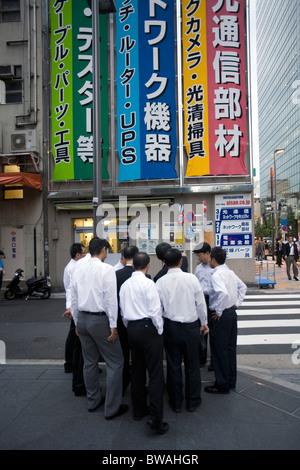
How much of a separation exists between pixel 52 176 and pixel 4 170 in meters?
2.58

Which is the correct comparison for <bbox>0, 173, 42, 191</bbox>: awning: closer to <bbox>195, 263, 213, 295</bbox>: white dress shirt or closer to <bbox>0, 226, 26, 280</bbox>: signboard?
<bbox>0, 226, 26, 280</bbox>: signboard

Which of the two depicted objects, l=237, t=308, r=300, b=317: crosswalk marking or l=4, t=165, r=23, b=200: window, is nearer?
l=237, t=308, r=300, b=317: crosswalk marking

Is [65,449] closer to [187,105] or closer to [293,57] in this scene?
[187,105]

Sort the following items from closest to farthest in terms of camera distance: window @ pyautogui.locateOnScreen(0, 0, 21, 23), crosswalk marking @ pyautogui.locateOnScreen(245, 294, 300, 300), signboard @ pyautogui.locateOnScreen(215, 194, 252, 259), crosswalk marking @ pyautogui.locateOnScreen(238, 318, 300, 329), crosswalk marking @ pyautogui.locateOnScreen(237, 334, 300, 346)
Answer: crosswalk marking @ pyautogui.locateOnScreen(237, 334, 300, 346) < crosswalk marking @ pyautogui.locateOnScreen(238, 318, 300, 329) < crosswalk marking @ pyautogui.locateOnScreen(245, 294, 300, 300) < signboard @ pyautogui.locateOnScreen(215, 194, 252, 259) < window @ pyautogui.locateOnScreen(0, 0, 21, 23)

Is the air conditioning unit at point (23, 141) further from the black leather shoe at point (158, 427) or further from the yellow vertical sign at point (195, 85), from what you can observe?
the black leather shoe at point (158, 427)

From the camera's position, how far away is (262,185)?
110562 millimetres

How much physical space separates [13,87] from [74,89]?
10.7 feet

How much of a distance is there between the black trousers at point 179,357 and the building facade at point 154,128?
976 cm

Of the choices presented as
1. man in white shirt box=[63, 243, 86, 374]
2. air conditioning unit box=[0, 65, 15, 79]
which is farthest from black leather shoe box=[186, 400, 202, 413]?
air conditioning unit box=[0, 65, 15, 79]

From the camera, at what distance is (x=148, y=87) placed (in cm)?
1388

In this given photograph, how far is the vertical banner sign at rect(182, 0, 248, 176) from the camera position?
13.8 metres

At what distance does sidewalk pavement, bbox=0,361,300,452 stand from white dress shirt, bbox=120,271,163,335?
42.1 inches

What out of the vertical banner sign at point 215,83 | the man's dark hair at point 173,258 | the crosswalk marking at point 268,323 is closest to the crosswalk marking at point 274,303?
the crosswalk marking at point 268,323
